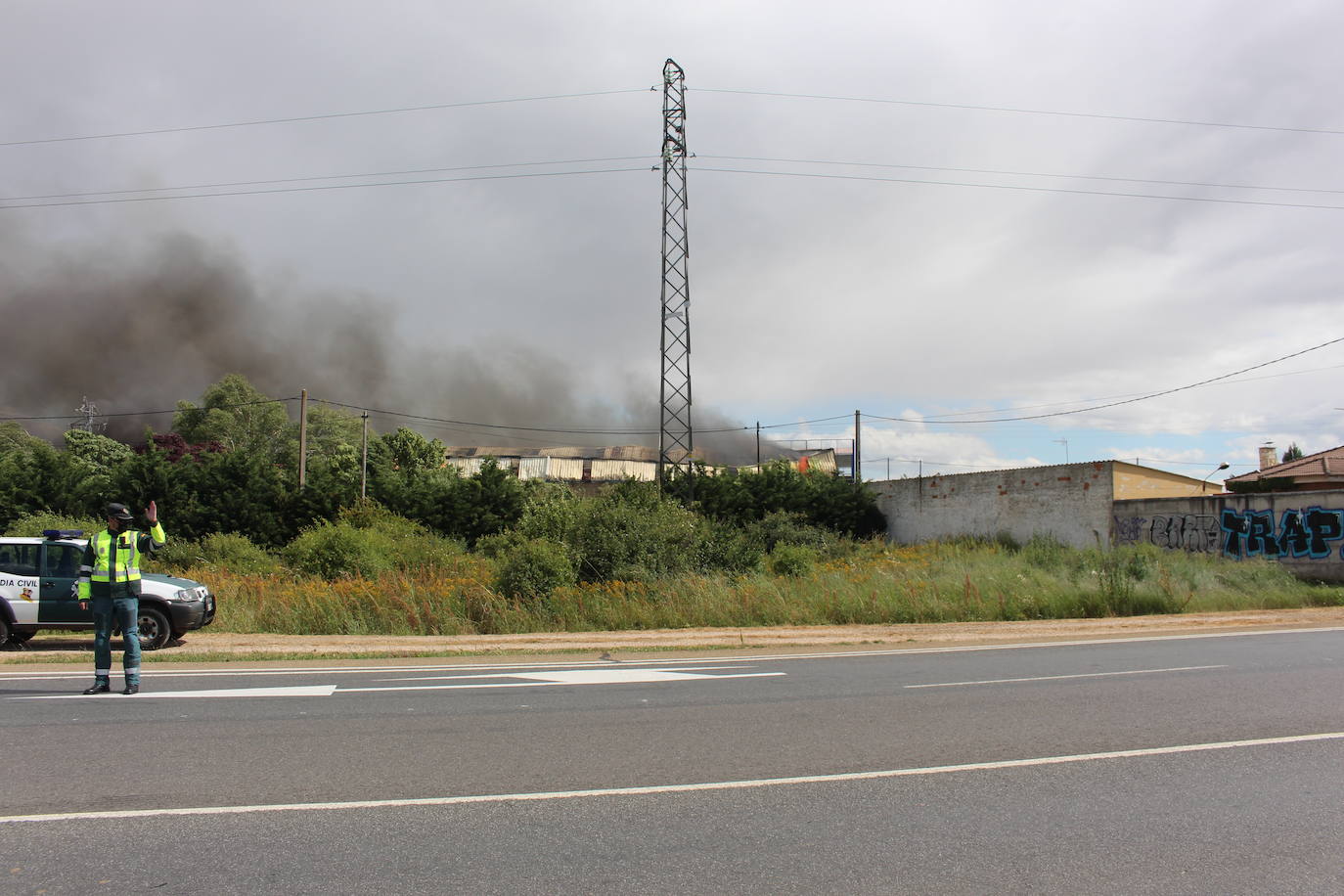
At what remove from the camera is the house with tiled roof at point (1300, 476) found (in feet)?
116

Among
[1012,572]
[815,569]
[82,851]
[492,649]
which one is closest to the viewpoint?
[82,851]

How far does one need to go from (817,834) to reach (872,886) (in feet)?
2.30

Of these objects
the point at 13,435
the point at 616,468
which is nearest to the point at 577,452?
the point at 616,468

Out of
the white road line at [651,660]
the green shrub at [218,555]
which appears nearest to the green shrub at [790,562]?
the white road line at [651,660]

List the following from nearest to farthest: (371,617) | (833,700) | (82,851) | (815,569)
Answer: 1. (82,851)
2. (833,700)
3. (371,617)
4. (815,569)

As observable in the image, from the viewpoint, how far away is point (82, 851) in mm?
4562

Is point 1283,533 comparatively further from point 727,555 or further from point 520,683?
point 520,683

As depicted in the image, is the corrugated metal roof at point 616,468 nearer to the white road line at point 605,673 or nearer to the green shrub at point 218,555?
the green shrub at point 218,555

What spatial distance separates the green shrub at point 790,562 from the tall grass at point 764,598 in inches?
30.4

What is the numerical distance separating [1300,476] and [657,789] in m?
39.8

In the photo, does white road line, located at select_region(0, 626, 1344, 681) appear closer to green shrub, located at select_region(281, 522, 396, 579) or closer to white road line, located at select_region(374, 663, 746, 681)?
white road line, located at select_region(374, 663, 746, 681)

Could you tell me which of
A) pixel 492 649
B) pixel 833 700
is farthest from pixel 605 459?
pixel 833 700

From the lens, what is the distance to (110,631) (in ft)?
31.1

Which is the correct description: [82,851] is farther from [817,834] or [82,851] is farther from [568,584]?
[568,584]
